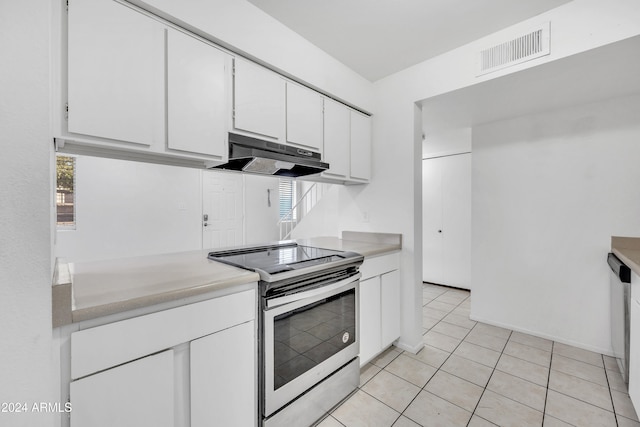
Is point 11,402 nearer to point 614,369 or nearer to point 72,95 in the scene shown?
point 72,95

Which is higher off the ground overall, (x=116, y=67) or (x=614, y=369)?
(x=116, y=67)

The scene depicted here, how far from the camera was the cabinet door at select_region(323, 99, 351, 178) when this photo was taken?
89.2 inches

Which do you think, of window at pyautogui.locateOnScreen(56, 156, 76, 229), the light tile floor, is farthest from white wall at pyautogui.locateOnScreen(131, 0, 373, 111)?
window at pyautogui.locateOnScreen(56, 156, 76, 229)

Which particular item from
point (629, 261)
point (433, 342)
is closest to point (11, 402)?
point (433, 342)

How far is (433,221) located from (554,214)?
197 centimetres

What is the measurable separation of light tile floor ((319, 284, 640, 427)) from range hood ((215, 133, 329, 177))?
163 centimetres

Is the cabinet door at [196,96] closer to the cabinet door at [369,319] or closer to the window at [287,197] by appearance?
the cabinet door at [369,319]

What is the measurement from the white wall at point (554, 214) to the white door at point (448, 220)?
118 cm

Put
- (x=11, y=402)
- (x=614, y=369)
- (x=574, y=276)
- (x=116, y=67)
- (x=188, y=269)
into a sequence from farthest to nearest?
(x=574, y=276) < (x=614, y=369) < (x=188, y=269) < (x=116, y=67) < (x=11, y=402)

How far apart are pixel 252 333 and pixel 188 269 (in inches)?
18.5

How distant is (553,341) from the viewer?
2.59m

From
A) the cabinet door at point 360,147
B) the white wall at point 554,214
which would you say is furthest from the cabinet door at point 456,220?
the cabinet door at point 360,147

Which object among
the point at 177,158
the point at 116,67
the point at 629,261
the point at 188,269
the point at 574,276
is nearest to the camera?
the point at 116,67

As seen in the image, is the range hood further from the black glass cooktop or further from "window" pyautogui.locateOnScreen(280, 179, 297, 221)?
"window" pyautogui.locateOnScreen(280, 179, 297, 221)
